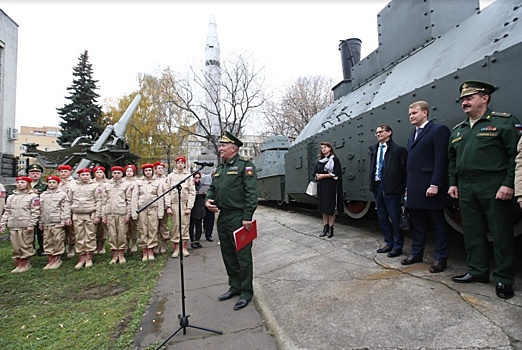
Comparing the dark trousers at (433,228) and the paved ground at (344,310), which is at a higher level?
the dark trousers at (433,228)

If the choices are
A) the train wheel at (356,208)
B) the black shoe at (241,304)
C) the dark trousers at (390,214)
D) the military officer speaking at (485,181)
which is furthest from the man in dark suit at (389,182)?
the black shoe at (241,304)

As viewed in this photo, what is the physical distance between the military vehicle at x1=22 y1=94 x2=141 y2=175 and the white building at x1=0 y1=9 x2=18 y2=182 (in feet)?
18.6

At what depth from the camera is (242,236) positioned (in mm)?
2898

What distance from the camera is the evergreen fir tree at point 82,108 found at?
24.2 meters

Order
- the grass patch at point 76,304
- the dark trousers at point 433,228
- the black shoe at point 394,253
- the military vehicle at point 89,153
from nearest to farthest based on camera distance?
the grass patch at point 76,304, the dark trousers at point 433,228, the black shoe at point 394,253, the military vehicle at point 89,153

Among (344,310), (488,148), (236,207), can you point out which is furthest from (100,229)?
(488,148)

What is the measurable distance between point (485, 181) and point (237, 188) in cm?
215

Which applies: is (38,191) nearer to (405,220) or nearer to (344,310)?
(344,310)

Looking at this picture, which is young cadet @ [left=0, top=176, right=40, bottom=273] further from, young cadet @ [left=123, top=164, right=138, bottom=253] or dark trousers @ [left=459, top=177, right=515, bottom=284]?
dark trousers @ [left=459, top=177, right=515, bottom=284]

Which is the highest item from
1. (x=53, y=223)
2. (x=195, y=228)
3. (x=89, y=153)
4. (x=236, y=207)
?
(x=89, y=153)

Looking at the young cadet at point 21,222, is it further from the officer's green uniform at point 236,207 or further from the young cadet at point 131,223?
the officer's green uniform at point 236,207

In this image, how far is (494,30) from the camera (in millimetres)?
3180

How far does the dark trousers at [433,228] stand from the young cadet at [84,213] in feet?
15.7

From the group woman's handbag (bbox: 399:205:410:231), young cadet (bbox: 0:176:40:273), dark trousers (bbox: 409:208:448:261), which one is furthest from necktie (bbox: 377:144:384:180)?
young cadet (bbox: 0:176:40:273)
